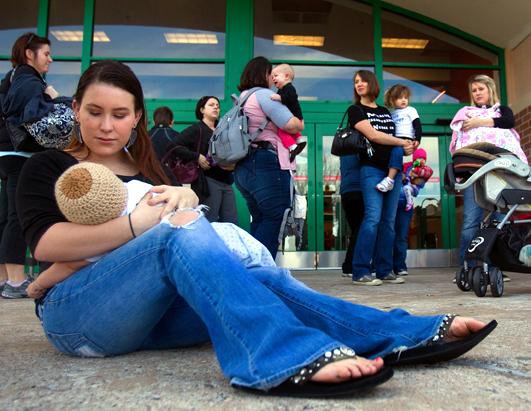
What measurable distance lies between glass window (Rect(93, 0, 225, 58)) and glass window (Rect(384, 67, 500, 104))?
250cm

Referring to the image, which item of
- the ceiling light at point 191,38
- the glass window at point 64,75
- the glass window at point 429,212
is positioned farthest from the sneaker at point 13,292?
the glass window at point 429,212

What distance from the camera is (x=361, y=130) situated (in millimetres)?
4066

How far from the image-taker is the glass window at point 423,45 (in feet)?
24.0

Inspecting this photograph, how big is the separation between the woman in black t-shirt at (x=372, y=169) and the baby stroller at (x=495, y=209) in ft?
2.34

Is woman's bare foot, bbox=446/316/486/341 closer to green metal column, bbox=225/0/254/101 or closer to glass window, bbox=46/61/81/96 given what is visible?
green metal column, bbox=225/0/254/101

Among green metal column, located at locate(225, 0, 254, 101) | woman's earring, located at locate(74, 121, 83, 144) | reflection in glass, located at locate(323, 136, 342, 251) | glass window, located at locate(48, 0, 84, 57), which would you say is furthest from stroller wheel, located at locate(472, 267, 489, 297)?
glass window, located at locate(48, 0, 84, 57)

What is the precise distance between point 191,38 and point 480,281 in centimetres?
539

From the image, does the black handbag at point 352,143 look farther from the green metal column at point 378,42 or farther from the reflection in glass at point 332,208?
the green metal column at point 378,42

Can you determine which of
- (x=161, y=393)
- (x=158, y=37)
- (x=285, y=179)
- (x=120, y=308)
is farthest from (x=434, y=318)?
(x=158, y=37)

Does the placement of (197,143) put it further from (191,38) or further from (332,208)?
(191,38)

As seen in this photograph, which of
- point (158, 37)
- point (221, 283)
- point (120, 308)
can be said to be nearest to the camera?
point (221, 283)

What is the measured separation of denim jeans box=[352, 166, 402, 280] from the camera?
13.4 ft

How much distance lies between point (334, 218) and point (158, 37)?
3512mm

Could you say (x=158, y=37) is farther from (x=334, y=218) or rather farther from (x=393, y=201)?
(x=393, y=201)
